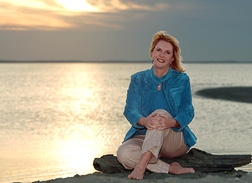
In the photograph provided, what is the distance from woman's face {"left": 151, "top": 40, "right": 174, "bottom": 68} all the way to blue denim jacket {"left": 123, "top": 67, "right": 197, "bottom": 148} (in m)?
0.21

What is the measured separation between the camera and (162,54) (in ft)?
15.8

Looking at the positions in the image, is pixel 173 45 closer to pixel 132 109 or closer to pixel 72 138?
pixel 132 109

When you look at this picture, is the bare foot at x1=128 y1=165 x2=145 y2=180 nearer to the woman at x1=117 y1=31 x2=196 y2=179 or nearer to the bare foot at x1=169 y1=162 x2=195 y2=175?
the woman at x1=117 y1=31 x2=196 y2=179

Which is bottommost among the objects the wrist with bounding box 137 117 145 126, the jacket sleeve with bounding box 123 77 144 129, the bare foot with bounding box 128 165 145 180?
the bare foot with bounding box 128 165 145 180

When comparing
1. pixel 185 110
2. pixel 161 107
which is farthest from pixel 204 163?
pixel 161 107

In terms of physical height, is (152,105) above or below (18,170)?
above

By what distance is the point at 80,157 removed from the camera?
28.1ft

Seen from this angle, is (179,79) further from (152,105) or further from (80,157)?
(80,157)

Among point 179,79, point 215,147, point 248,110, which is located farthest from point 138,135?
point 248,110

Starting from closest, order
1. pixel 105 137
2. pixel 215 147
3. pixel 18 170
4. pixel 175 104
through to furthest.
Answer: pixel 175 104 → pixel 18 170 → pixel 215 147 → pixel 105 137

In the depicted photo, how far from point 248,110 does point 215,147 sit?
872cm

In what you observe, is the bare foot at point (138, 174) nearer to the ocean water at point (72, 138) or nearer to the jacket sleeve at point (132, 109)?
the jacket sleeve at point (132, 109)

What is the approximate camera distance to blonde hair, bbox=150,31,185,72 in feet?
15.9

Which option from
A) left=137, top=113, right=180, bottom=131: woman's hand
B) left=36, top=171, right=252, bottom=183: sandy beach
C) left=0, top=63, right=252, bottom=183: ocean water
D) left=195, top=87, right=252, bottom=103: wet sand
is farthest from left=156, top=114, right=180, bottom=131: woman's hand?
left=195, top=87, right=252, bottom=103: wet sand
